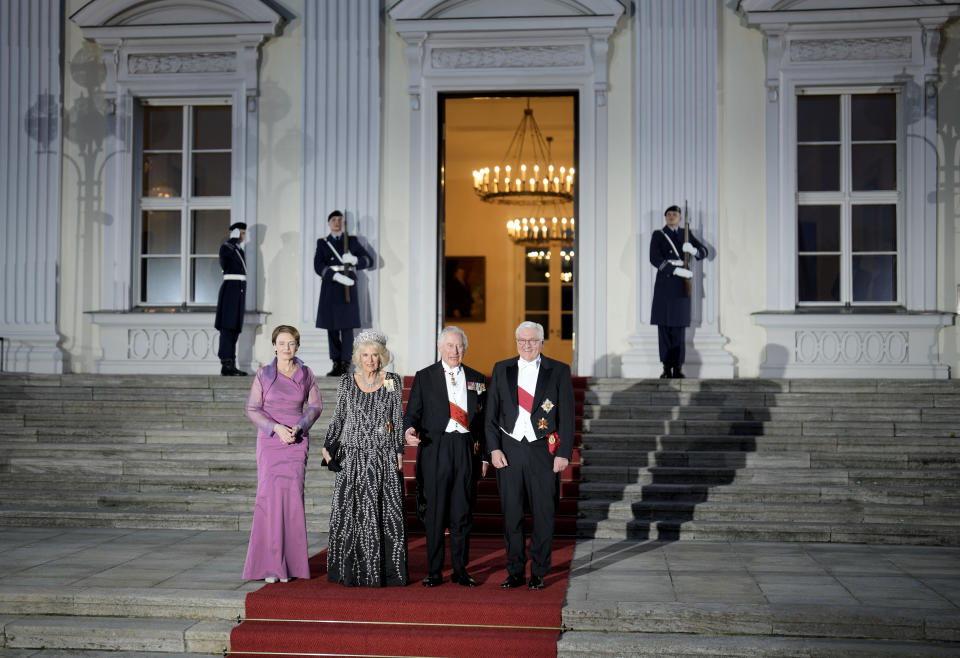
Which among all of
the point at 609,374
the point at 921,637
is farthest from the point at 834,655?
the point at 609,374

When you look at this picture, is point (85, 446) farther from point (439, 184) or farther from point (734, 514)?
point (734, 514)

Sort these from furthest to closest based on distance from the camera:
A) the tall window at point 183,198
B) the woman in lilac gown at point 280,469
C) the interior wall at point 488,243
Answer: the interior wall at point 488,243 → the tall window at point 183,198 → the woman in lilac gown at point 280,469

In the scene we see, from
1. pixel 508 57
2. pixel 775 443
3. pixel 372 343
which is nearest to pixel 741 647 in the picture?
pixel 372 343

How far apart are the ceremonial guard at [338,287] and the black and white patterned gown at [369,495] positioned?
458cm

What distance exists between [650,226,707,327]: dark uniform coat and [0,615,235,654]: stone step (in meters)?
5.69

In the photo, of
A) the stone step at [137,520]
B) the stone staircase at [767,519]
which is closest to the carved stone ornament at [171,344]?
the stone step at [137,520]

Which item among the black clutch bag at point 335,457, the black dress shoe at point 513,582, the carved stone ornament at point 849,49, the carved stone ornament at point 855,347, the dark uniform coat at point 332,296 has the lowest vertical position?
the black dress shoe at point 513,582

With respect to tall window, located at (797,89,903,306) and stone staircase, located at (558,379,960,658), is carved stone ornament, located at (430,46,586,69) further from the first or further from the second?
stone staircase, located at (558,379,960,658)

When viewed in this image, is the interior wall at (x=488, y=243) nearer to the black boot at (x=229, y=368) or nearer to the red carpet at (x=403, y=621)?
the black boot at (x=229, y=368)

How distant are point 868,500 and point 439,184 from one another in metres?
5.50

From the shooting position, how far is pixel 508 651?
16.9 ft

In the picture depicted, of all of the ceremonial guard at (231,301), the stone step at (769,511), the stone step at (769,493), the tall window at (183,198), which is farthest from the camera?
the tall window at (183,198)

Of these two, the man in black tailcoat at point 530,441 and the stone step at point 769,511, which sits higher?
the man in black tailcoat at point 530,441

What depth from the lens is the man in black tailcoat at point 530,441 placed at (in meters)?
5.81
